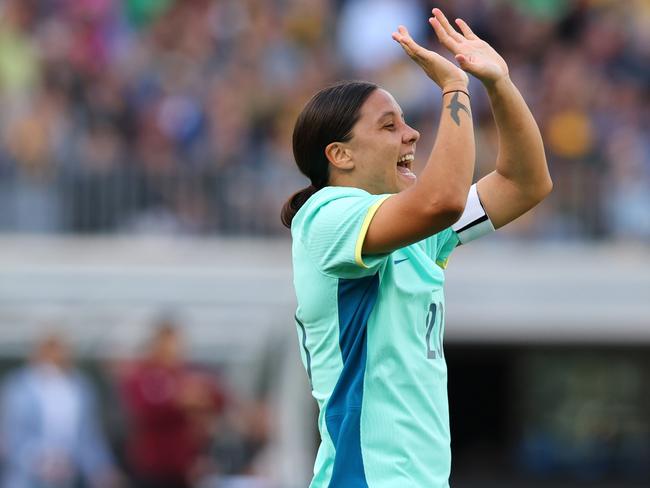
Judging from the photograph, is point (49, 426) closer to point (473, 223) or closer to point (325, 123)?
point (473, 223)

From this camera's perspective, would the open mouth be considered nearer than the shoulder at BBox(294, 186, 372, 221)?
No

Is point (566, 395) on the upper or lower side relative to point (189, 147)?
lower

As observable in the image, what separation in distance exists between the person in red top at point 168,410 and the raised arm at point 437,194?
664cm

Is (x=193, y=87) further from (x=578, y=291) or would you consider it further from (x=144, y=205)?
(x=578, y=291)

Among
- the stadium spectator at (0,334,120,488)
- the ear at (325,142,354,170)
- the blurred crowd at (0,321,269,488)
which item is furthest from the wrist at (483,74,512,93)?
the stadium spectator at (0,334,120,488)

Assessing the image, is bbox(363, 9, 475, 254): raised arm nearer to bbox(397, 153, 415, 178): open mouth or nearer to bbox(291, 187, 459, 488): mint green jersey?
bbox(291, 187, 459, 488): mint green jersey

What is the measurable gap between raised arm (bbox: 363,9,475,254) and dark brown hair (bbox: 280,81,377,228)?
0.33 m

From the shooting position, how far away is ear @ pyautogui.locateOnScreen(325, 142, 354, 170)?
4340 mm

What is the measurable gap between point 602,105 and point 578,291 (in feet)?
6.30

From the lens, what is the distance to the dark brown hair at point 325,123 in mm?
4332

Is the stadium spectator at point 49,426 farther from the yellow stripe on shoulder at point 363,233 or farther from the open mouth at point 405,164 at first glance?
the yellow stripe on shoulder at point 363,233

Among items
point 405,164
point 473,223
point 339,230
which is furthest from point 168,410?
point 339,230

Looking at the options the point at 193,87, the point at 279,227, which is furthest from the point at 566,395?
the point at 193,87

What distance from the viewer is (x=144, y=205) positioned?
13430 mm
